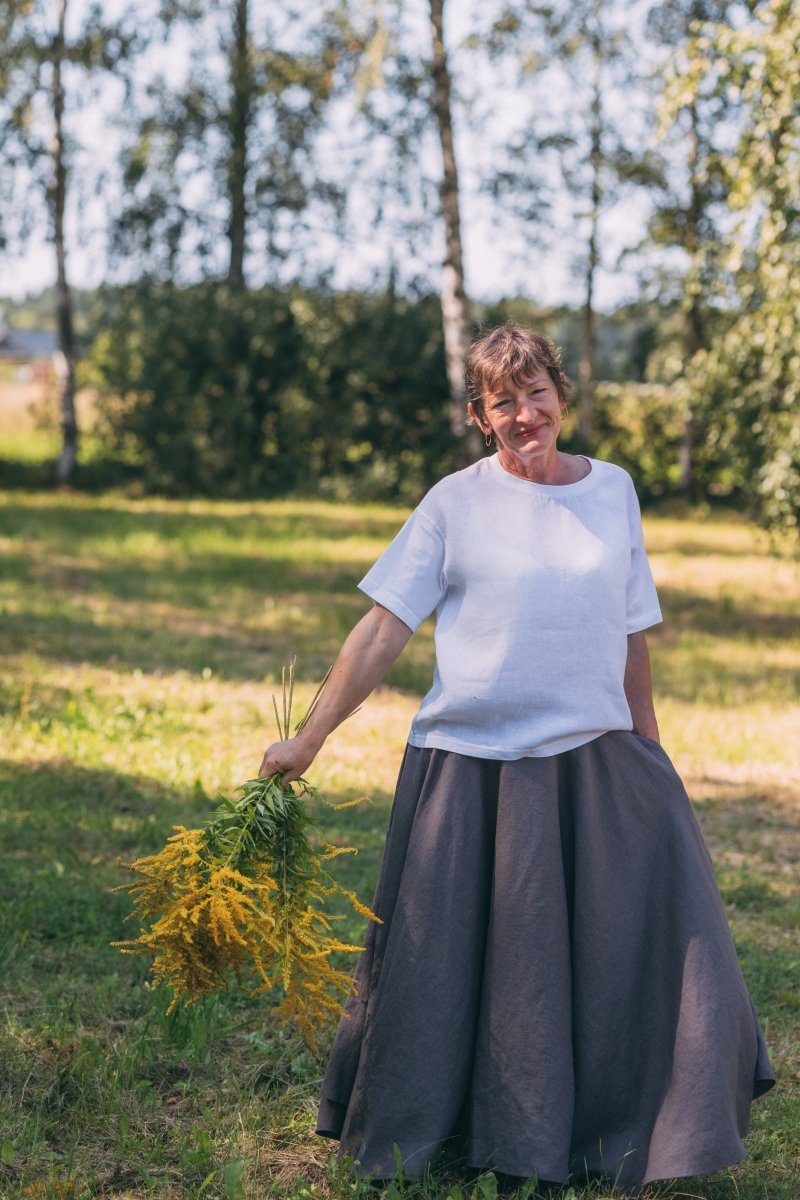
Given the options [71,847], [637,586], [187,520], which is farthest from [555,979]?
[187,520]

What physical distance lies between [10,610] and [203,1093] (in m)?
7.03

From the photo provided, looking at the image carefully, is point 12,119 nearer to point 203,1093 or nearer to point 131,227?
point 131,227

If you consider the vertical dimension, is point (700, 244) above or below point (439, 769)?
above

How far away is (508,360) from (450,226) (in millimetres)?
11912

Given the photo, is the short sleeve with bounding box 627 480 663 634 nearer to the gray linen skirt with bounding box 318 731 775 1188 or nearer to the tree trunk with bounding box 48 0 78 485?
the gray linen skirt with bounding box 318 731 775 1188

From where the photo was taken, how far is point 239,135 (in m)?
22.0

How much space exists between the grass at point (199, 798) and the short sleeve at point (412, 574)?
1.23m

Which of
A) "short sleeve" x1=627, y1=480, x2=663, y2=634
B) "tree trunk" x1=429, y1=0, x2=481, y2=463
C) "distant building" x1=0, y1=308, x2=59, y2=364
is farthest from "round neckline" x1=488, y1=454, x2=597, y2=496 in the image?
"distant building" x1=0, y1=308, x2=59, y2=364

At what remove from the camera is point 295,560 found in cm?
1352

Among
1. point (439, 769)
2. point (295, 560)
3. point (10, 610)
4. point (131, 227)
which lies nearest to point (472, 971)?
Answer: point (439, 769)

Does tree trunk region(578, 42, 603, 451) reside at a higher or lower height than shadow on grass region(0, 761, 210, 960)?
higher

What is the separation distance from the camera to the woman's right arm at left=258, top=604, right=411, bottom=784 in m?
2.97

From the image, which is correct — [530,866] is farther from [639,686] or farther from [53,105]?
[53,105]

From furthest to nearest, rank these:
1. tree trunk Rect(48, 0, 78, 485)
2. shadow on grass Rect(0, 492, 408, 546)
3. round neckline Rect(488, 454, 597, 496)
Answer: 1. tree trunk Rect(48, 0, 78, 485)
2. shadow on grass Rect(0, 492, 408, 546)
3. round neckline Rect(488, 454, 597, 496)
